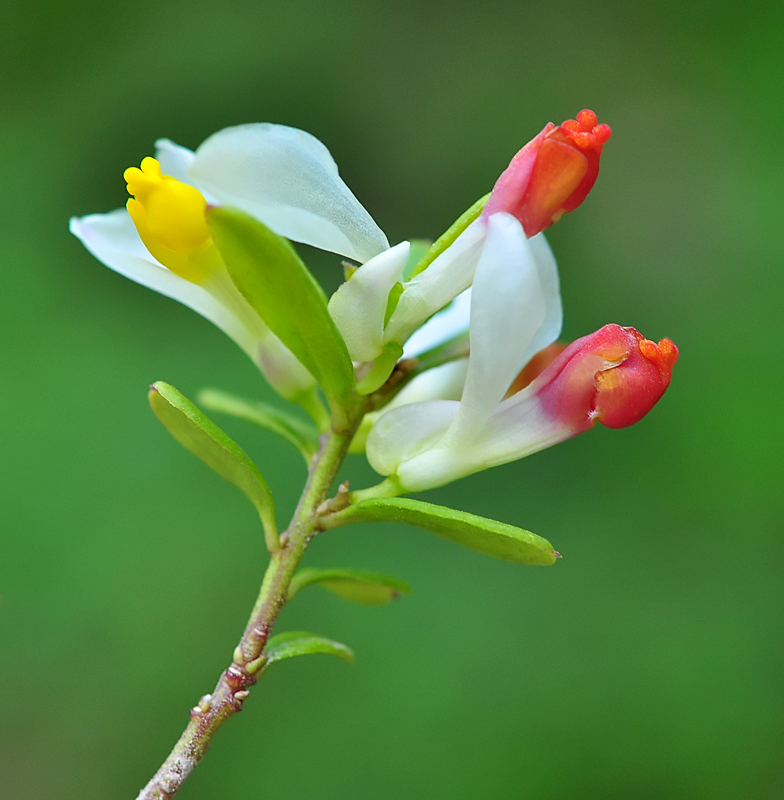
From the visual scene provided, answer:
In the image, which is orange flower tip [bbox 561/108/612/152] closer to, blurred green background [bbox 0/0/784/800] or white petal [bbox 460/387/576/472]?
white petal [bbox 460/387/576/472]

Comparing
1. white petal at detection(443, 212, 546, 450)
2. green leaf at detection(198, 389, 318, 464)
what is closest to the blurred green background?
green leaf at detection(198, 389, 318, 464)

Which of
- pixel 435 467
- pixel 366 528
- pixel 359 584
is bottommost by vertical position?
pixel 366 528

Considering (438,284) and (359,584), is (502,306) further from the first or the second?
(359,584)

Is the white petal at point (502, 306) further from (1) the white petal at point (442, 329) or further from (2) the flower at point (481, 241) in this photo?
(1) the white petal at point (442, 329)

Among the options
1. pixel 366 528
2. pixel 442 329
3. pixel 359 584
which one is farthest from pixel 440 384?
pixel 366 528

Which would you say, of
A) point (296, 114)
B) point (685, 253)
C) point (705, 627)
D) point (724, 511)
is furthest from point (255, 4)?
point (705, 627)
